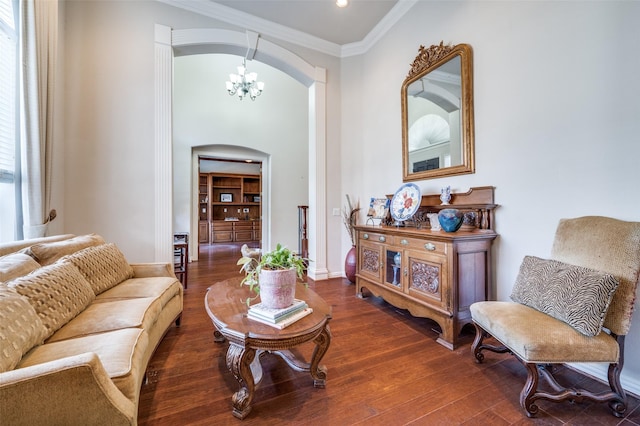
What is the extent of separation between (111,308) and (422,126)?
333cm

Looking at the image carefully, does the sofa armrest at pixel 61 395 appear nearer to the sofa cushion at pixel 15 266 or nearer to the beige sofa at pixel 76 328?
the beige sofa at pixel 76 328

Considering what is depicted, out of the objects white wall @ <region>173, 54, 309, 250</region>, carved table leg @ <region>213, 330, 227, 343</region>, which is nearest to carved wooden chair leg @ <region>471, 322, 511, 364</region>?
carved table leg @ <region>213, 330, 227, 343</region>

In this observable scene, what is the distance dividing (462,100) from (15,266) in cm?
366

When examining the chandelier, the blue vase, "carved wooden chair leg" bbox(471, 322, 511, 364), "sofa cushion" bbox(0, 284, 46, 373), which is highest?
the chandelier

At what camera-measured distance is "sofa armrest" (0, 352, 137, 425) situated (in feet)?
2.71

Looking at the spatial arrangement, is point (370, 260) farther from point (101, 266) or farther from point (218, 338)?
point (101, 266)

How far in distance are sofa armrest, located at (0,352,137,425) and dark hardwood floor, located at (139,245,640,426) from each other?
0.58m

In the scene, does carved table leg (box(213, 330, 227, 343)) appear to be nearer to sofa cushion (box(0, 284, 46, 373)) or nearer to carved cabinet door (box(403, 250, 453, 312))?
sofa cushion (box(0, 284, 46, 373))

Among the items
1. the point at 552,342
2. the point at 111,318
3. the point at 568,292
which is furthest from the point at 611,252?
the point at 111,318

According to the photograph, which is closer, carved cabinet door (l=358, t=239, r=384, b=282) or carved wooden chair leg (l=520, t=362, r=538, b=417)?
carved wooden chair leg (l=520, t=362, r=538, b=417)

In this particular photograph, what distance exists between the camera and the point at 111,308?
65.9 inches

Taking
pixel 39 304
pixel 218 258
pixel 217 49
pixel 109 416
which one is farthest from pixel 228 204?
pixel 109 416

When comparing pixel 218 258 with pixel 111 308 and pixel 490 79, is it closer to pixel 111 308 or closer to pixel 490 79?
pixel 111 308

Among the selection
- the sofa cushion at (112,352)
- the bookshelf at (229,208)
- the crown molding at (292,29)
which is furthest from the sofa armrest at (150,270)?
the bookshelf at (229,208)
